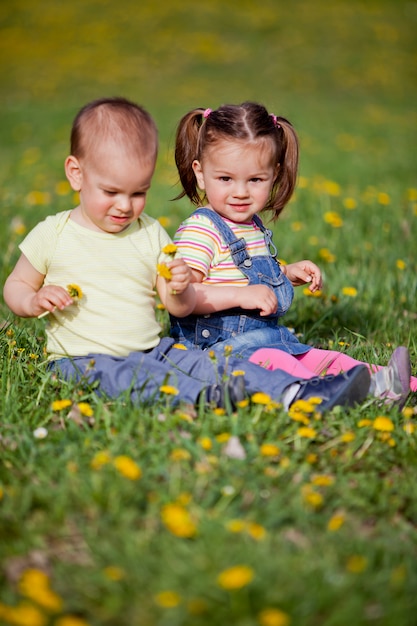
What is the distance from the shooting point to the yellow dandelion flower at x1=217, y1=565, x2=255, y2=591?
154cm

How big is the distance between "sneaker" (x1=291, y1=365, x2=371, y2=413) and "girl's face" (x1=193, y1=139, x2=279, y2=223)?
0.76 metres

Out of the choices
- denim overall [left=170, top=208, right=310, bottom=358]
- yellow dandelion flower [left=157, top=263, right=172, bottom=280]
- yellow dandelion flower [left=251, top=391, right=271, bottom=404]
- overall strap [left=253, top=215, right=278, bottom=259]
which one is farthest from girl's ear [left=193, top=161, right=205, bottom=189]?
yellow dandelion flower [left=251, top=391, right=271, bottom=404]

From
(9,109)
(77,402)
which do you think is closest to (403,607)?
(77,402)

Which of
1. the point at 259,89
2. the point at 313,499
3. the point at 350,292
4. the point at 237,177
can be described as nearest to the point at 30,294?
the point at 237,177

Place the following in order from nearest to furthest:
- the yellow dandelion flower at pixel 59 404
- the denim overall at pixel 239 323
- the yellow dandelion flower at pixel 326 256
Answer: the yellow dandelion flower at pixel 59 404
the denim overall at pixel 239 323
the yellow dandelion flower at pixel 326 256

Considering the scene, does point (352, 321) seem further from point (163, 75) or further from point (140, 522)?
point (163, 75)

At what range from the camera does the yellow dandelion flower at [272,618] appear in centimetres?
150

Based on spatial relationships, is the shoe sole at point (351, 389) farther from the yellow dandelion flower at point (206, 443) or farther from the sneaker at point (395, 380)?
the yellow dandelion flower at point (206, 443)

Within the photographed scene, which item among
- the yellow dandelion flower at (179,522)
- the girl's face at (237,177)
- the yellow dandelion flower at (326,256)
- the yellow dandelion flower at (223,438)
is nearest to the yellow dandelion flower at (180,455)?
the yellow dandelion flower at (223,438)

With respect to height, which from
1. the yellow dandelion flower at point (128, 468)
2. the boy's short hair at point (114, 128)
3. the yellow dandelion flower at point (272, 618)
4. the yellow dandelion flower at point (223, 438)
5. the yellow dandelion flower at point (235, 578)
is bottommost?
the yellow dandelion flower at point (272, 618)

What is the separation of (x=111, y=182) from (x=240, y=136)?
1.98ft

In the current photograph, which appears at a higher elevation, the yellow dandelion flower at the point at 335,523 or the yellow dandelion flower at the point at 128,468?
the yellow dandelion flower at the point at 128,468

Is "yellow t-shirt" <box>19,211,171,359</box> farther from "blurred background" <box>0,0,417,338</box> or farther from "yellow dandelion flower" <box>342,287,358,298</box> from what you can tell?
"yellow dandelion flower" <box>342,287,358,298</box>

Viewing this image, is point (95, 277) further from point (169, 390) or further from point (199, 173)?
point (199, 173)
